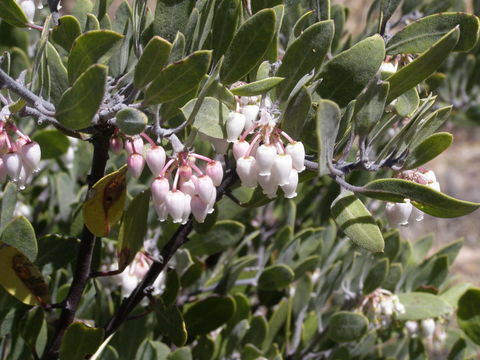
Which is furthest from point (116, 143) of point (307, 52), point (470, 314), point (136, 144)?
point (470, 314)

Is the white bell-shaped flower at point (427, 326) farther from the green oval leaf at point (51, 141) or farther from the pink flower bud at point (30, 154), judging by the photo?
the pink flower bud at point (30, 154)

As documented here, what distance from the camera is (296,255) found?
212cm

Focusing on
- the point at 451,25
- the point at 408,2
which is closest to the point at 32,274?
the point at 451,25

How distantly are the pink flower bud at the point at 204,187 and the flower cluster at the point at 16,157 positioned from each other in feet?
1.02

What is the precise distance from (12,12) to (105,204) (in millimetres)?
393

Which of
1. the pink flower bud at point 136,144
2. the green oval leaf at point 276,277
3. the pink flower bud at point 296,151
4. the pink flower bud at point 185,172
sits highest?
the pink flower bud at point 296,151

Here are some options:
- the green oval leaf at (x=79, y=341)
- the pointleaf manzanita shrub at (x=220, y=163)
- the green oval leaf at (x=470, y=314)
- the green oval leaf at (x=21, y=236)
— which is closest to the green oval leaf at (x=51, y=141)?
the pointleaf manzanita shrub at (x=220, y=163)

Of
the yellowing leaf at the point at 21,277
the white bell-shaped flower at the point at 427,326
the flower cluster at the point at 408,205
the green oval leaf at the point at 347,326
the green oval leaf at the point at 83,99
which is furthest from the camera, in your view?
the white bell-shaped flower at the point at 427,326

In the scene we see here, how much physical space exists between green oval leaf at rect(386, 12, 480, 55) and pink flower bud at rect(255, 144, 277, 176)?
1.31 feet

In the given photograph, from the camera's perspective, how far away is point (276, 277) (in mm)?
1936

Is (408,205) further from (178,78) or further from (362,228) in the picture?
(178,78)

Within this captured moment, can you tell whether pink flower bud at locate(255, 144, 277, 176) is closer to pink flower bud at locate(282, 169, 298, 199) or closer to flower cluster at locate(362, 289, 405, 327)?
pink flower bud at locate(282, 169, 298, 199)

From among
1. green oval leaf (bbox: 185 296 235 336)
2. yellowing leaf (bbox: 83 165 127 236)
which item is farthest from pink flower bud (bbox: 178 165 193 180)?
green oval leaf (bbox: 185 296 235 336)

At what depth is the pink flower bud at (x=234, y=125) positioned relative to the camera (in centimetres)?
119
